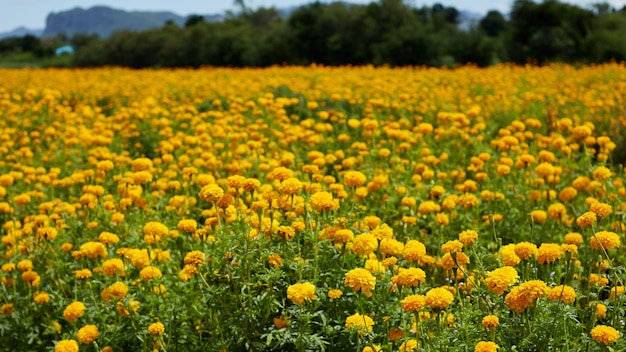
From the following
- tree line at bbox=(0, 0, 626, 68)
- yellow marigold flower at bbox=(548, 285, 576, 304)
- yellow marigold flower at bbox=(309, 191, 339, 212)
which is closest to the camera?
yellow marigold flower at bbox=(548, 285, 576, 304)

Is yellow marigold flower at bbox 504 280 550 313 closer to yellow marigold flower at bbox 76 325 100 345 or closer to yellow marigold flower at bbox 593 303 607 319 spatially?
yellow marigold flower at bbox 593 303 607 319

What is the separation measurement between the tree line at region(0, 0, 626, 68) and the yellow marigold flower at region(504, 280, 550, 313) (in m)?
18.3

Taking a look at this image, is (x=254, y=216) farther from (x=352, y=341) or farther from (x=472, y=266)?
(x=472, y=266)

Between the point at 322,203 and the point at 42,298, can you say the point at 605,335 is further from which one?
the point at 42,298

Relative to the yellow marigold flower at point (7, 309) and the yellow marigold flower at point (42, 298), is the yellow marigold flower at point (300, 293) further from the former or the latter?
the yellow marigold flower at point (7, 309)

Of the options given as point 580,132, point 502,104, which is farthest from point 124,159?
point 502,104

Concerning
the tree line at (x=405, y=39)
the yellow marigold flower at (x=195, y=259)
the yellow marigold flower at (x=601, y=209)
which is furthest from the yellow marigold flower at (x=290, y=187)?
the tree line at (x=405, y=39)

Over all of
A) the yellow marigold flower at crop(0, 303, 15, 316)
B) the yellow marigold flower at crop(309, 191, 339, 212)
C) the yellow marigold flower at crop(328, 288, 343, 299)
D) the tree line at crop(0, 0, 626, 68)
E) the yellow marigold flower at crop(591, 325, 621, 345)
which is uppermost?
the tree line at crop(0, 0, 626, 68)

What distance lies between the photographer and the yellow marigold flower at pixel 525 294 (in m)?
2.03

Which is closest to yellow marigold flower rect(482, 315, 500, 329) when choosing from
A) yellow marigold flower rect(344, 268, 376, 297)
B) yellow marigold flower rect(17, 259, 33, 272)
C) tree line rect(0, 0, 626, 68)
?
yellow marigold flower rect(344, 268, 376, 297)

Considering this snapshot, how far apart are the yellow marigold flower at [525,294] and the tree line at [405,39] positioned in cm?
1829

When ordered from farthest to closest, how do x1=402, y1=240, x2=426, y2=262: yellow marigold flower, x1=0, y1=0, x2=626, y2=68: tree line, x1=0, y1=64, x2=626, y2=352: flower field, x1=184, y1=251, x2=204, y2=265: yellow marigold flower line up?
x1=0, y1=0, x2=626, y2=68: tree line, x1=184, y1=251, x2=204, y2=265: yellow marigold flower, x1=402, y1=240, x2=426, y2=262: yellow marigold flower, x1=0, y1=64, x2=626, y2=352: flower field

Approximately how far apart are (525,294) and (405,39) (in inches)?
787

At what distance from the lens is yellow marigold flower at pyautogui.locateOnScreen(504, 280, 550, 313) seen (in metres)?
2.03
